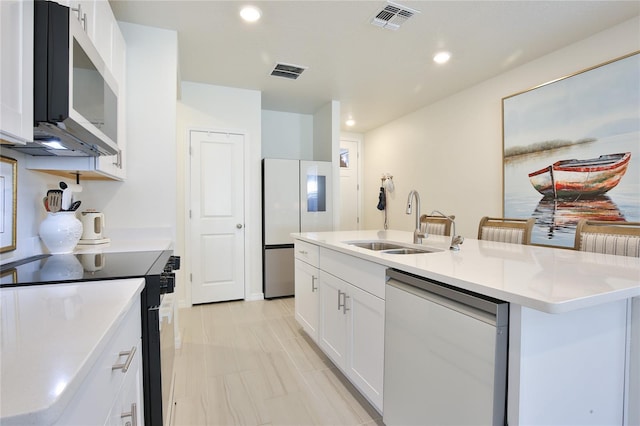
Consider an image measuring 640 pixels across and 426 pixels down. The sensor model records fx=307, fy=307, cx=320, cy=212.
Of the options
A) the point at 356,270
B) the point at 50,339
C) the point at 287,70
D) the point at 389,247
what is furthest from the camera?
the point at 287,70

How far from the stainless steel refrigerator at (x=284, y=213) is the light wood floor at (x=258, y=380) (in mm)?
868

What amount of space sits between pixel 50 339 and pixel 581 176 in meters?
3.57

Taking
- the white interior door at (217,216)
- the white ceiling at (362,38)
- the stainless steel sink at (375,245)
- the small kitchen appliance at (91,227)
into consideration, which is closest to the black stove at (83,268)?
the small kitchen appliance at (91,227)

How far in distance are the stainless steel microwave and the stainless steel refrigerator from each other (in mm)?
2577

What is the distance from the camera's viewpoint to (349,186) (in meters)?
5.98

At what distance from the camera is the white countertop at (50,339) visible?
1.35 feet

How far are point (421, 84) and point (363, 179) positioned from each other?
2.56 meters

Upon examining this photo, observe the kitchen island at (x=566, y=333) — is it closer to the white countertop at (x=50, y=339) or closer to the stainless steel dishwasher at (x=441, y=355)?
the stainless steel dishwasher at (x=441, y=355)

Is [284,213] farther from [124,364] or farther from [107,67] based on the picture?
[124,364]

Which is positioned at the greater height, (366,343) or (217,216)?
(217,216)

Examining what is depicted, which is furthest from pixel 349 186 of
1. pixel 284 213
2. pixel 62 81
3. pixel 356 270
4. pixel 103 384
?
pixel 103 384

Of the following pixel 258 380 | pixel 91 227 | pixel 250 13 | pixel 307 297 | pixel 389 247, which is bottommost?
pixel 258 380

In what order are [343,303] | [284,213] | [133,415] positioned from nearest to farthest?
[133,415] < [343,303] < [284,213]

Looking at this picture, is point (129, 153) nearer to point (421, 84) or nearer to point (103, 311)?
point (103, 311)
